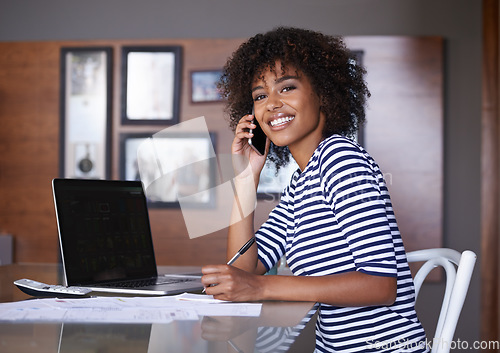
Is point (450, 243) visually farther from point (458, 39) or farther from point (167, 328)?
point (167, 328)

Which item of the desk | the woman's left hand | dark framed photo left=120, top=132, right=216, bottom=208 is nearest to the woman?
the woman's left hand

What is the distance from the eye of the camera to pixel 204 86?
326 centimetres

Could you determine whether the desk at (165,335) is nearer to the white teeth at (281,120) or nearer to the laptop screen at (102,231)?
the laptop screen at (102,231)

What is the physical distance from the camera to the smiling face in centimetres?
156

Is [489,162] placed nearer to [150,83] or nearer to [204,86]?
[204,86]

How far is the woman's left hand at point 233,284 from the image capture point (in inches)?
43.5

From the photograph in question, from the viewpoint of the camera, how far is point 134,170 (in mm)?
3260

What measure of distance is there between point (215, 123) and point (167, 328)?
244cm

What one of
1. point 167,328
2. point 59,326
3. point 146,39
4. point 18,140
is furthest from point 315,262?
point 18,140

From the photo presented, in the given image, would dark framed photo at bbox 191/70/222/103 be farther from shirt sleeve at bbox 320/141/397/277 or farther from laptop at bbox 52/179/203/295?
shirt sleeve at bbox 320/141/397/277

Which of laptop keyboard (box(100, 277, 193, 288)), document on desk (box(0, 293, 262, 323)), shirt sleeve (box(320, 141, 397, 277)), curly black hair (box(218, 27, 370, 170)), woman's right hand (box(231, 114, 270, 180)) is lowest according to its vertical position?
laptop keyboard (box(100, 277, 193, 288))

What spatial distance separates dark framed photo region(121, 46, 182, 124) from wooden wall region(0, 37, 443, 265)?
4cm

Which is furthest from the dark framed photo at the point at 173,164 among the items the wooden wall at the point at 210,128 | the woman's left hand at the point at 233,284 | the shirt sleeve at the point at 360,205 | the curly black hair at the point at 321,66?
the woman's left hand at the point at 233,284

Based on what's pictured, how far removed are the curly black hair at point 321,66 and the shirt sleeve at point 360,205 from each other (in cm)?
36
